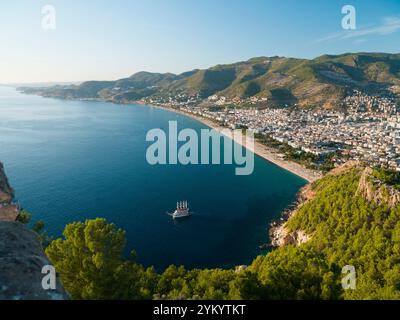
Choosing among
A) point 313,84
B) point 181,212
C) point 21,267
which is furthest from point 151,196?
point 313,84

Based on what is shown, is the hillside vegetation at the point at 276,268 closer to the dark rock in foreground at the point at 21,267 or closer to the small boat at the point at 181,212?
the dark rock in foreground at the point at 21,267

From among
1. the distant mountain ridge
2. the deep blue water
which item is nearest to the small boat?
the deep blue water

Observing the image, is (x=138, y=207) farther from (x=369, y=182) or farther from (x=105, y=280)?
(x=105, y=280)

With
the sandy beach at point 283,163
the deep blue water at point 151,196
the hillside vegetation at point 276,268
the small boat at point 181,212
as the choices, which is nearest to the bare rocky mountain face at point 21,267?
the hillside vegetation at point 276,268

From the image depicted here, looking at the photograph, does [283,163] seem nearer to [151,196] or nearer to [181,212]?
[151,196]
